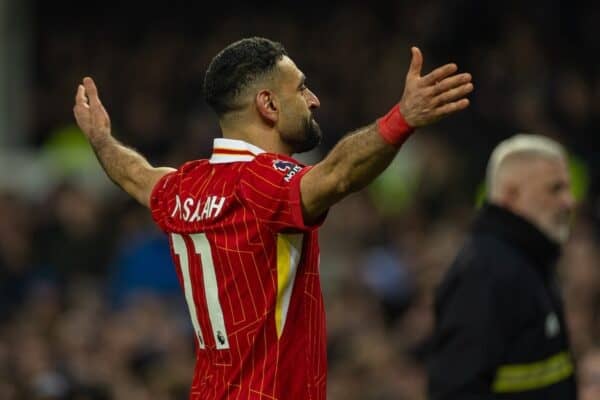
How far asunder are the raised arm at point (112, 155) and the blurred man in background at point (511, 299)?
131cm

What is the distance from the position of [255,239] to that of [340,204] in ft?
23.0

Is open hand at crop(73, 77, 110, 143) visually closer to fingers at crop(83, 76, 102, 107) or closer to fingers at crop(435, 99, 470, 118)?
fingers at crop(83, 76, 102, 107)

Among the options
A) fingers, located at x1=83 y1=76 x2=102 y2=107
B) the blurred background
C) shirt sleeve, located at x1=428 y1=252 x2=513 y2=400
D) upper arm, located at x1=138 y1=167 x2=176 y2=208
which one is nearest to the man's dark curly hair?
upper arm, located at x1=138 y1=167 x2=176 y2=208

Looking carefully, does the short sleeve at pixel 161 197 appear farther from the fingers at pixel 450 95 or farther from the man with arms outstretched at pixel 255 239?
the fingers at pixel 450 95

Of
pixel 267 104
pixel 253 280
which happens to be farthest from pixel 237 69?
pixel 253 280

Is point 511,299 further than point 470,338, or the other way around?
point 511,299

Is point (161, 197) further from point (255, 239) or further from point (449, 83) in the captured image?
point (449, 83)

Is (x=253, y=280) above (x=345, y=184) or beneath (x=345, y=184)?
beneath

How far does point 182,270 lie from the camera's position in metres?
5.19

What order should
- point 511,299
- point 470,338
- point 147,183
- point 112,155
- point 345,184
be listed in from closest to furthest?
point 345,184, point 147,183, point 112,155, point 470,338, point 511,299

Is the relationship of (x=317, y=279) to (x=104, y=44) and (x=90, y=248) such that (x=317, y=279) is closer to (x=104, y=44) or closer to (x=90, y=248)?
(x=90, y=248)

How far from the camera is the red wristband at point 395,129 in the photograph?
452cm

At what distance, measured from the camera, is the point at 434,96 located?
451cm

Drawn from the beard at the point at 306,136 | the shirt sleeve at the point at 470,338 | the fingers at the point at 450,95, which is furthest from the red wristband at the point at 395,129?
the shirt sleeve at the point at 470,338
